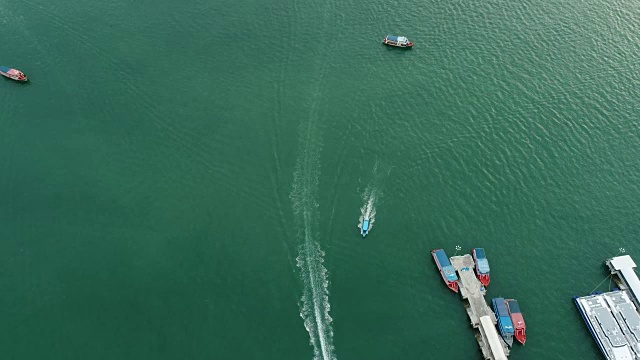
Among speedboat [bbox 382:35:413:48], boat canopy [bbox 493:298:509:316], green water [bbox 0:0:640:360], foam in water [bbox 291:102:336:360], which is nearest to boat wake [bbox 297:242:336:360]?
foam in water [bbox 291:102:336:360]

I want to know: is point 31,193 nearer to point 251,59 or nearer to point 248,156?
point 248,156

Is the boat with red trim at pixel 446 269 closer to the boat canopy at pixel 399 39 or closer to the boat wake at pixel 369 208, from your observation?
the boat wake at pixel 369 208

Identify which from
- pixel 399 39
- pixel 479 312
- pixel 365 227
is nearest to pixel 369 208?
pixel 365 227

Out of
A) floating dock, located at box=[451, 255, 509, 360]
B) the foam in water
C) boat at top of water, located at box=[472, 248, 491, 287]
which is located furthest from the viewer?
boat at top of water, located at box=[472, 248, 491, 287]

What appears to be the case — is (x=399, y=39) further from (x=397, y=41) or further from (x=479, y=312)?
(x=479, y=312)

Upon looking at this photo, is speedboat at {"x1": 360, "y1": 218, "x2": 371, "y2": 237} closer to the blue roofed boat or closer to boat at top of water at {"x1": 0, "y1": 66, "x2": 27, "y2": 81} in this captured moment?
the blue roofed boat

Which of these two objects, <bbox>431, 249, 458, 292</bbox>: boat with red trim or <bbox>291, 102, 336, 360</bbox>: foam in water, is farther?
<bbox>431, 249, 458, 292</bbox>: boat with red trim
